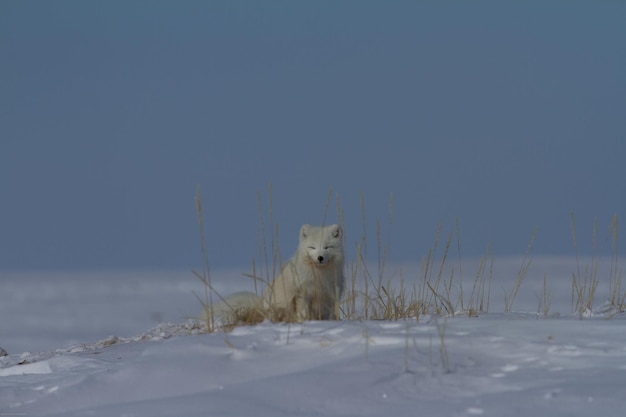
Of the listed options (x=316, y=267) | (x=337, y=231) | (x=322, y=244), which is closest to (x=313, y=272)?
(x=316, y=267)

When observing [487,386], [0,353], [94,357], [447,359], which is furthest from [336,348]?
[0,353]

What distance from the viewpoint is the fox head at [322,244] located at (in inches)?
242

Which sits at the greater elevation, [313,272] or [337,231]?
[337,231]

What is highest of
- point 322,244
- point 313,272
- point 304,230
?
point 304,230

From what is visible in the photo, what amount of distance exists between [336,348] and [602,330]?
4.25 feet

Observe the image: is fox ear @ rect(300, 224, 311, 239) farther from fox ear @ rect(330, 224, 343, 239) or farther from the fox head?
fox ear @ rect(330, 224, 343, 239)

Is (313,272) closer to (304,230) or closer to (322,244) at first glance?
(322,244)

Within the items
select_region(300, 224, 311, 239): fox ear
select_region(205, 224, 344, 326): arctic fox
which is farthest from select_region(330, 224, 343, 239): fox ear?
select_region(300, 224, 311, 239): fox ear

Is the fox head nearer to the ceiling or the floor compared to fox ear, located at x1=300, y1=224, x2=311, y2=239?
nearer to the floor

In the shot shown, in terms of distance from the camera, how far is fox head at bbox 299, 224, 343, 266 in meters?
6.15

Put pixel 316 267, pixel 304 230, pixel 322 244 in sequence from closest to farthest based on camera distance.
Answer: pixel 322 244, pixel 316 267, pixel 304 230

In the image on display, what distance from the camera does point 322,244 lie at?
621cm

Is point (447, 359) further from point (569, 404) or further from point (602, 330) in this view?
point (602, 330)

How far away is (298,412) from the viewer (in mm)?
3174
